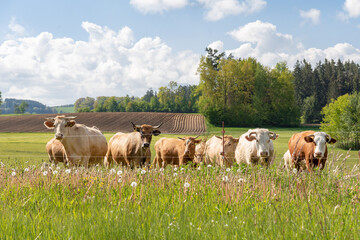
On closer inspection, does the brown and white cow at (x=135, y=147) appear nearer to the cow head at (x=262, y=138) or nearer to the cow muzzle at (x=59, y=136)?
the cow muzzle at (x=59, y=136)

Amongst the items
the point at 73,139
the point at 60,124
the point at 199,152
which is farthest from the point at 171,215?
the point at 199,152

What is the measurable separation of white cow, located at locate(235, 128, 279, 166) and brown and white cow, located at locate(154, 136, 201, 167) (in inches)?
77.9

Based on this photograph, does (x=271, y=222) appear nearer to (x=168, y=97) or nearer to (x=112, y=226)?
(x=112, y=226)

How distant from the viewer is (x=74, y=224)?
4012mm

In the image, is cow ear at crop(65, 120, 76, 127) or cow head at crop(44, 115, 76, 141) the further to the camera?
cow ear at crop(65, 120, 76, 127)

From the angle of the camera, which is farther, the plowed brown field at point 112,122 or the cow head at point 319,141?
the plowed brown field at point 112,122

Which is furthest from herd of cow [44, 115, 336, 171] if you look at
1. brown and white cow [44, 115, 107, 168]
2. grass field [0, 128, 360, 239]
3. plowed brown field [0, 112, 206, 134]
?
plowed brown field [0, 112, 206, 134]

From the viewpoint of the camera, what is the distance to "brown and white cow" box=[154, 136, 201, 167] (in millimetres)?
12953

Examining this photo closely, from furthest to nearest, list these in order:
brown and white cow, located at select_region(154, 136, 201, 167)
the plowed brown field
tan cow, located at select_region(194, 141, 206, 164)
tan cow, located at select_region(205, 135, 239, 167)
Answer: the plowed brown field → tan cow, located at select_region(194, 141, 206, 164) → brown and white cow, located at select_region(154, 136, 201, 167) → tan cow, located at select_region(205, 135, 239, 167)

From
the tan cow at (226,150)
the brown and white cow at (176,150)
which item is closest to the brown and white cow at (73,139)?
the brown and white cow at (176,150)

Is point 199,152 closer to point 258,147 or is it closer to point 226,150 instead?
point 226,150

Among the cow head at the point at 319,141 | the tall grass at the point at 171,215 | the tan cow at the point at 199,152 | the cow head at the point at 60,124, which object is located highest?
the cow head at the point at 60,124

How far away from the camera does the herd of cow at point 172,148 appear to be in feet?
34.6

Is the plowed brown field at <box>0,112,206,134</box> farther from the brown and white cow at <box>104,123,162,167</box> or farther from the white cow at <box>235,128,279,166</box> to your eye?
the white cow at <box>235,128,279,166</box>
